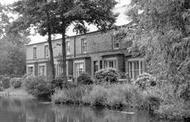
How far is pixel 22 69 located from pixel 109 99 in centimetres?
4112

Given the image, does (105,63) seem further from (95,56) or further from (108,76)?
(108,76)

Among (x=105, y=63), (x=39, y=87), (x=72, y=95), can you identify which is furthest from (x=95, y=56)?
(x=72, y=95)

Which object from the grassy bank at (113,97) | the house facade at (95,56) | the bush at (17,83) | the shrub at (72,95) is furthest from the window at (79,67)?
the shrub at (72,95)

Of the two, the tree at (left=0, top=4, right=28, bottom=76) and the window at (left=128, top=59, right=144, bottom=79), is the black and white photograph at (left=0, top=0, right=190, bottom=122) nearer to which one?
the window at (left=128, top=59, right=144, bottom=79)

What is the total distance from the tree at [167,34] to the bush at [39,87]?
1555cm

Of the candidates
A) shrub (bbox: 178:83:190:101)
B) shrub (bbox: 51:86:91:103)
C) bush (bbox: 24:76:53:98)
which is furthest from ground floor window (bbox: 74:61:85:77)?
shrub (bbox: 178:83:190:101)

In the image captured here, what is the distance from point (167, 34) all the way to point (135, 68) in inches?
759

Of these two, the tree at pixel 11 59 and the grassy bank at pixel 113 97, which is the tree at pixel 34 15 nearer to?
the grassy bank at pixel 113 97

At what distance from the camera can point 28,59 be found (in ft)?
148

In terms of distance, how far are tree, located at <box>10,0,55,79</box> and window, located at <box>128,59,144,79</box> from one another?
8440 millimetres

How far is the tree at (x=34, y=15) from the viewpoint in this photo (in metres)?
23.6

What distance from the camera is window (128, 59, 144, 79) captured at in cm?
2732

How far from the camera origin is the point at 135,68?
92.1 feet

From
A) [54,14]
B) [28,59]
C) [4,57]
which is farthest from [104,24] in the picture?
[4,57]
